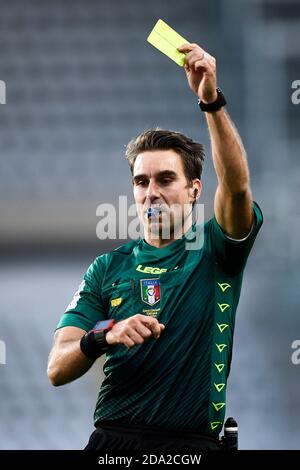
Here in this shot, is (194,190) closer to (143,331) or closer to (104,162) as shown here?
(143,331)

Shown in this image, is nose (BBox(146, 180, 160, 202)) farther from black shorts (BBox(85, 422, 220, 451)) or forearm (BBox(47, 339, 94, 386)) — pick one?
black shorts (BBox(85, 422, 220, 451))

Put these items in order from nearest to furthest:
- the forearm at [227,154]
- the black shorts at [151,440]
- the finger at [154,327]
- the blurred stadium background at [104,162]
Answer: the finger at [154,327] < the forearm at [227,154] < the black shorts at [151,440] < the blurred stadium background at [104,162]

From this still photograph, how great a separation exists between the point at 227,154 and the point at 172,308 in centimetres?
47

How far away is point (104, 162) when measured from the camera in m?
5.44

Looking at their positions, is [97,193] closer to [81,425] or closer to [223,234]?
[81,425]

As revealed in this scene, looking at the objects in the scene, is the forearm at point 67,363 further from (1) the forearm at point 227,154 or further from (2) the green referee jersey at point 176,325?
(1) the forearm at point 227,154

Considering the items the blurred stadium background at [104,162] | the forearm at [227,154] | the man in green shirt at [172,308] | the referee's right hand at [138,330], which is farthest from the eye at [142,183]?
the blurred stadium background at [104,162]

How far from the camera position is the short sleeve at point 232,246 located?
8.04 ft

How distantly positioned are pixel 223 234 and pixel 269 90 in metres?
3.04

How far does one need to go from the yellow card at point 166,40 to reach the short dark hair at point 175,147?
48cm

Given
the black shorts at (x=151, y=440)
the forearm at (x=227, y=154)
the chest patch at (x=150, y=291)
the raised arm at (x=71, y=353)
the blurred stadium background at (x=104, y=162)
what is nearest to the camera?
the raised arm at (x=71, y=353)

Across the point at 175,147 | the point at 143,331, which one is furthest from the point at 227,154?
the point at 143,331

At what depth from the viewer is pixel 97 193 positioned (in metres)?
5.32

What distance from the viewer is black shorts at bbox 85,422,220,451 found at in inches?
96.3
